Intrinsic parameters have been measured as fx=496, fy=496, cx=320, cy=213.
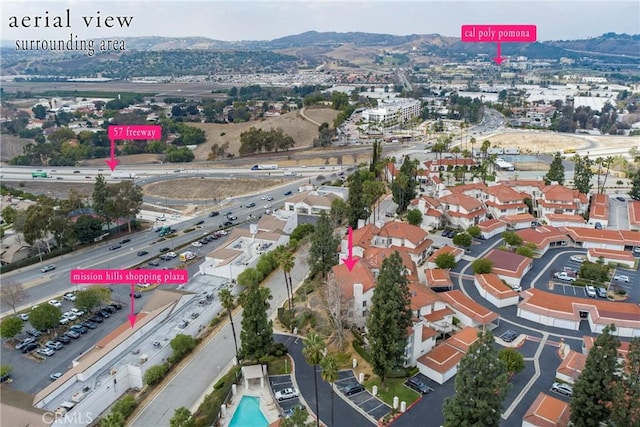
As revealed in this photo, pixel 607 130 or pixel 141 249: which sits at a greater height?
pixel 607 130

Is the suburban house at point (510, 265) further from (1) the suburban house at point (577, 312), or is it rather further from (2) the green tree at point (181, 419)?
(2) the green tree at point (181, 419)

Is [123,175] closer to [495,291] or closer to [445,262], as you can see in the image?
[445,262]

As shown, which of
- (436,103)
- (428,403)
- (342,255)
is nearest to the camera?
(428,403)

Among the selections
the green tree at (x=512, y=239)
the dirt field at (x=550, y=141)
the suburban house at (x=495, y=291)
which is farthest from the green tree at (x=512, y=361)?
the dirt field at (x=550, y=141)

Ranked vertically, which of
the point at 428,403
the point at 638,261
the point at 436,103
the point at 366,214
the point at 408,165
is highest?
the point at 436,103

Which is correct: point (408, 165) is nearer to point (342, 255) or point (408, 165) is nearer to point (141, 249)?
point (342, 255)

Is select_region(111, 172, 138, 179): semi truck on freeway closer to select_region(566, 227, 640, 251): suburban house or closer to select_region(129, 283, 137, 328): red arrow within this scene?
select_region(129, 283, 137, 328): red arrow

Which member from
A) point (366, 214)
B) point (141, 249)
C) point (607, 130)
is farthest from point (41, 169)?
point (607, 130)

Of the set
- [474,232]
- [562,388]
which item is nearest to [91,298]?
[562,388]
